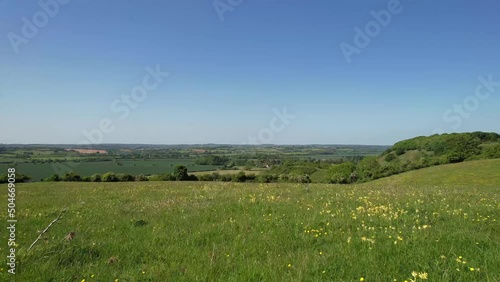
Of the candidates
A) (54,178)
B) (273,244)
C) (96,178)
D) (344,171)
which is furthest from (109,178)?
(344,171)

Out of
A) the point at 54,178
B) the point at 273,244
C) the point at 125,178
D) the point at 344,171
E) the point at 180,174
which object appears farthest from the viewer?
the point at 344,171

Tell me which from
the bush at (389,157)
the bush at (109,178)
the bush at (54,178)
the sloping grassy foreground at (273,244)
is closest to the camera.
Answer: the sloping grassy foreground at (273,244)

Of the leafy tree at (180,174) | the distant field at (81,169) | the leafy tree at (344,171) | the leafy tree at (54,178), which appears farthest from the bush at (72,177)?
the leafy tree at (344,171)

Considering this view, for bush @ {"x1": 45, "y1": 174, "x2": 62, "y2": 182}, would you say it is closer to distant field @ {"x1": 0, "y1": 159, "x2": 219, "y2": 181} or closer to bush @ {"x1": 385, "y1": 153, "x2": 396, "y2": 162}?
distant field @ {"x1": 0, "y1": 159, "x2": 219, "y2": 181}

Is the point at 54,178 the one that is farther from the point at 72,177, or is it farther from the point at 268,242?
the point at 268,242

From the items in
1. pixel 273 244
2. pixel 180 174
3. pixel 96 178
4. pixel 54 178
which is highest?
pixel 273 244

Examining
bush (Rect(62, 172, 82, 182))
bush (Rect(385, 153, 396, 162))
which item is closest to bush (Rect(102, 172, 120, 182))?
bush (Rect(62, 172, 82, 182))

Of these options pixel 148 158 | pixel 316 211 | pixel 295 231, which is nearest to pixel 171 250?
pixel 295 231

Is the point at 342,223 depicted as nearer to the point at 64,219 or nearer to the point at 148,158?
the point at 64,219

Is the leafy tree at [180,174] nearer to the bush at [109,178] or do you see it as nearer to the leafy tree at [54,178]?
the bush at [109,178]

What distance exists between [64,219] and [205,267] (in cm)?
816

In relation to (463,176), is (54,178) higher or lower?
lower

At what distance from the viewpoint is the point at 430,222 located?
903cm

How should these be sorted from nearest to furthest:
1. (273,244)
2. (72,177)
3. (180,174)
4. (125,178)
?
(273,244), (72,177), (125,178), (180,174)
